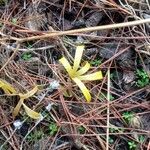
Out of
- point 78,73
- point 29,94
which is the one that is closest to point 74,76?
point 78,73

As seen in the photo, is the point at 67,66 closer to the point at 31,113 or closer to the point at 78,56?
the point at 78,56

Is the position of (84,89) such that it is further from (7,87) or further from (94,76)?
(7,87)

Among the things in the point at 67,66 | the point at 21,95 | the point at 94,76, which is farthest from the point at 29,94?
the point at 94,76

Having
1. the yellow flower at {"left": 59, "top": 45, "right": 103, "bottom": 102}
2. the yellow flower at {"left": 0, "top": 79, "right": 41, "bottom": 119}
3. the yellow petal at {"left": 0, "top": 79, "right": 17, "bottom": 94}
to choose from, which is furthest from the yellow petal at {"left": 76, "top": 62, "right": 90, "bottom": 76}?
the yellow petal at {"left": 0, "top": 79, "right": 17, "bottom": 94}

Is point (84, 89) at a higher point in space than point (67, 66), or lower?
lower

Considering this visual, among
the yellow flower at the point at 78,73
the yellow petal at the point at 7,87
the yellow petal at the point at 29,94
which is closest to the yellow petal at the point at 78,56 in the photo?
the yellow flower at the point at 78,73

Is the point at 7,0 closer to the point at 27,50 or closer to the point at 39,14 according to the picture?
the point at 39,14

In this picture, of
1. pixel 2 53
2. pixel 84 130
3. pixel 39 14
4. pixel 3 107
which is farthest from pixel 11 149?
pixel 39 14

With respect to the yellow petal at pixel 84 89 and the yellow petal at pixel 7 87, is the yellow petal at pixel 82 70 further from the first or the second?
the yellow petal at pixel 7 87
